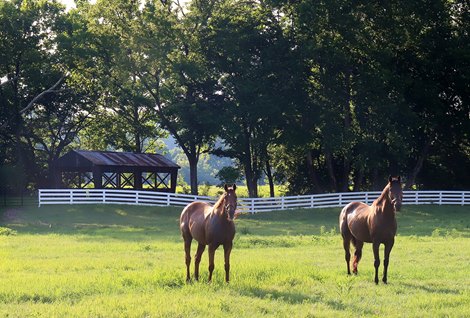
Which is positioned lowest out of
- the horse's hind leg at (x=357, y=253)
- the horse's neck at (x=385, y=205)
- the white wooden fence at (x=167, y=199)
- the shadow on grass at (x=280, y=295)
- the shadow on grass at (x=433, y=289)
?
the shadow on grass at (x=433, y=289)

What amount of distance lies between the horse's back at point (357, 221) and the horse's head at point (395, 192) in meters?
1.47

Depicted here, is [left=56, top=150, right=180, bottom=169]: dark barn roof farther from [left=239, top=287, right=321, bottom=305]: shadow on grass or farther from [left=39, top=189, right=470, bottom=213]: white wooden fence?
[left=239, top=287, right=321, bottom=305]: shadow on grass

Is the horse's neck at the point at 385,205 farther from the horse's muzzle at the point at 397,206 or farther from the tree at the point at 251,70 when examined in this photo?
the tree at the point at 251,70

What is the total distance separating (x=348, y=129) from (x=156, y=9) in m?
17.9

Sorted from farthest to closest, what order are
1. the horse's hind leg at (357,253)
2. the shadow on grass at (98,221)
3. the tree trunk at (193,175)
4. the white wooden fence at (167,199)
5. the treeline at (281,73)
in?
the tree trunk at (193,175) < the treeline at (281,73) < the white wooden fence at (167,199) < the shadow on grass at (98,221) < the horse's hind leg at (357,253)

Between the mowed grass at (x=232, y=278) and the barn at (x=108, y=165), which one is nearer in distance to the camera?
the mowed grass at (x=232, y=278)

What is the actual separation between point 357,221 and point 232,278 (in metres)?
3.20

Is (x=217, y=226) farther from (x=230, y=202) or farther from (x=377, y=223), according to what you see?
(x=377, y=223)

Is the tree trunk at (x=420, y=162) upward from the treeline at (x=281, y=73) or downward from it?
downward

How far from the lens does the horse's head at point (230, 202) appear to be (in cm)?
1140

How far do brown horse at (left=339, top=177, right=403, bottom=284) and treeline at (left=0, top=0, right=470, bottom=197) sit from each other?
28.6 metres

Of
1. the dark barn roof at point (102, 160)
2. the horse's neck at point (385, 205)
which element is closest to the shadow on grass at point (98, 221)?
the dark barn roof at point (102, 160)

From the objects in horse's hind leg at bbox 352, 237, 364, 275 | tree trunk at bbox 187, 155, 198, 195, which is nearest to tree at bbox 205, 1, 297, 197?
tree trunk at bbox 187, 155, 198, 195

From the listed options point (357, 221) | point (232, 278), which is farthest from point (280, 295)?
point (357, 221)
